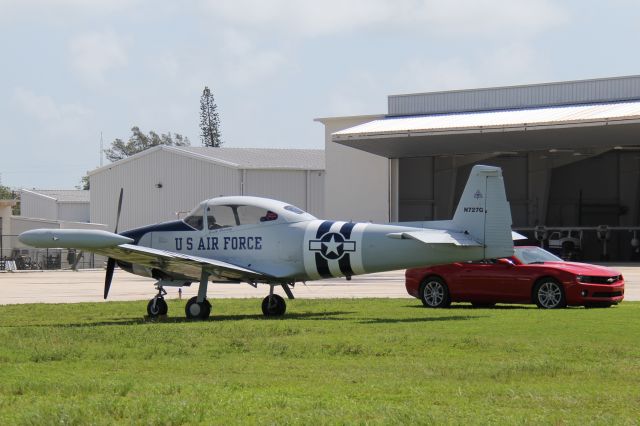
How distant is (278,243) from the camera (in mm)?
20750

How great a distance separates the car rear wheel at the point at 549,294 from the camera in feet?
74.3

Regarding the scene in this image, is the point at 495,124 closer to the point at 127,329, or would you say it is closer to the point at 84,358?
the point at 127,329

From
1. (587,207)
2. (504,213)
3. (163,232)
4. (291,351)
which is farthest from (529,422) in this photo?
(587,207)

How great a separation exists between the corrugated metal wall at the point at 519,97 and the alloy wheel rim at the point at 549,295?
38194 mm

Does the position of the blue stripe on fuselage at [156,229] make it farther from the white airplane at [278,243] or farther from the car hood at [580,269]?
the car hood at [580,269]

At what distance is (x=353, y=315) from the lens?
21.3 metres

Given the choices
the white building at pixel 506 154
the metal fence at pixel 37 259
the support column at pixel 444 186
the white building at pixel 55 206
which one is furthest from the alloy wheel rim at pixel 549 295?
the white building at pixel 55 206

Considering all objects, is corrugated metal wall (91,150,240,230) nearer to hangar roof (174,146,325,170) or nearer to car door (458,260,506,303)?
hangar roof (174,146,325,170)

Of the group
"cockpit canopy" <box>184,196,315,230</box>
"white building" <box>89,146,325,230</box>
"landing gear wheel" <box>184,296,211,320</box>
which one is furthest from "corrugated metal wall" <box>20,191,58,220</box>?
"landing gear wheel" <box>184,296,211,320</box>

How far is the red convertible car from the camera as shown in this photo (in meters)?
22.6

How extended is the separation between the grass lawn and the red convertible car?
2.16 m

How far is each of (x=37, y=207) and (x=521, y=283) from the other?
89.2 meters

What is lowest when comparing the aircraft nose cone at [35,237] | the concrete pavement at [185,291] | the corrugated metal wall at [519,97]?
the concrete pavement at [185,291]

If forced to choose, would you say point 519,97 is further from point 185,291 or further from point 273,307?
point 273,307
